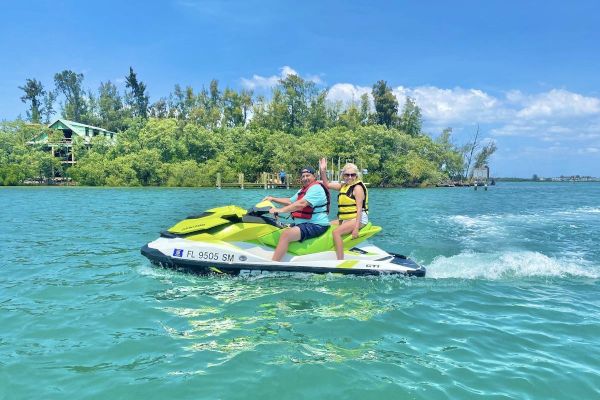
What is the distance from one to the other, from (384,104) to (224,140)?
2983 cm

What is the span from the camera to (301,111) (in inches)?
2773

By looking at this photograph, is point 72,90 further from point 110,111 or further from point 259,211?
point 259,211

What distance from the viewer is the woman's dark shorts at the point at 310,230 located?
7.11 meters

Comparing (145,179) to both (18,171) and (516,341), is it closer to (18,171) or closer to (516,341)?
(18,171)

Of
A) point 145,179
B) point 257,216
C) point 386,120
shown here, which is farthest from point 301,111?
point 257,216

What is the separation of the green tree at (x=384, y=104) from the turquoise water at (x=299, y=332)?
69172mm

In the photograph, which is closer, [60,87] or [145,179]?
[145,179]

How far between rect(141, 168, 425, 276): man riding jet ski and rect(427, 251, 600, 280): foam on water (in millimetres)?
A: 986

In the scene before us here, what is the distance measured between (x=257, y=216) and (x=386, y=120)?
71825mm

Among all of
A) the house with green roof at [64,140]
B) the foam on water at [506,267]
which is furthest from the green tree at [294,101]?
the foam on water at [506,267]

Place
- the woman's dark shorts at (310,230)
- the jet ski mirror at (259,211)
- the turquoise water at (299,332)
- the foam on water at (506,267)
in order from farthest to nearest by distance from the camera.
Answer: the foam on water at (506,267)
the jet ski mirror at (259,211)
the woman's dark shorts at (310,230)
the turquoise water at (299,332)

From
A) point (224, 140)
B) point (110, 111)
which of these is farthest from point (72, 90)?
point (224, 140)

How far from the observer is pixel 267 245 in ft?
23.8

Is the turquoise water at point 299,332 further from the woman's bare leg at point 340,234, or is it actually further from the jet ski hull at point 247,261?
the woman's bare leg at point 340,234
